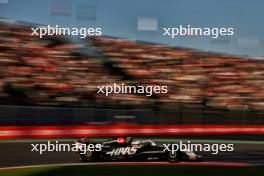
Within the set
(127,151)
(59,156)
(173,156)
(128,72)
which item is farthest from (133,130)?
(59,156)

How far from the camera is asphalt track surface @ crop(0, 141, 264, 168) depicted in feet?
15.9

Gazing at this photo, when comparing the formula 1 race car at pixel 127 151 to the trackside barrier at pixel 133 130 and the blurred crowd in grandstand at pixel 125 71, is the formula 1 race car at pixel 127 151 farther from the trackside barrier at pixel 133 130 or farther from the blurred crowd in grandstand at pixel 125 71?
the blurred crowd in grandstand at pixel 125 71

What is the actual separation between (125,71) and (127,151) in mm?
962

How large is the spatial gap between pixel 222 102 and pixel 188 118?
45 centimetres

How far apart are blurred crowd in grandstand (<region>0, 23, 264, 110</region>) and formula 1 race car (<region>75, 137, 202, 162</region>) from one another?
1.48 feet

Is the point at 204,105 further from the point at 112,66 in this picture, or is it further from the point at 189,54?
the point at 112,66

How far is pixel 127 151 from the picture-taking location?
5.04m

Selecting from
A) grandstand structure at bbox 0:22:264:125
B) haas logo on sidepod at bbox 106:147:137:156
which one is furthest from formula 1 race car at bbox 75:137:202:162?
grandstand structure at bbox 0:22:264:125

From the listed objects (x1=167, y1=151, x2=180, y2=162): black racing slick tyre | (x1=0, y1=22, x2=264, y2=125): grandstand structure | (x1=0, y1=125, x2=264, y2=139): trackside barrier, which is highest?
(x1=0, y1=22, x2=264, y2=125): grandstand structure

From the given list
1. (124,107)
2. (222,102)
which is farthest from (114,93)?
(222,102)

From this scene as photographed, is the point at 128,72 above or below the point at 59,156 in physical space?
above

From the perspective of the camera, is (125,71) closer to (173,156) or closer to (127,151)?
(127,151)

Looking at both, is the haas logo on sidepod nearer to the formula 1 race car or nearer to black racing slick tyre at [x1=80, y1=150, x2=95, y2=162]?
the formula 1 race car

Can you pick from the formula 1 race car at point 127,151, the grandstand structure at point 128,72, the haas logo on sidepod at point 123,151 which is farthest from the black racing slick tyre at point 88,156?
the grandstand structure at point 128,72
